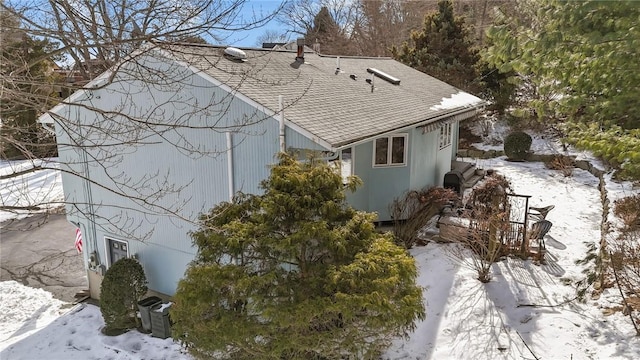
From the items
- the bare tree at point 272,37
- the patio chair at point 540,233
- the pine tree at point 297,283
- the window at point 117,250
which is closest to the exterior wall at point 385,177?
the patio chair at point 540,233

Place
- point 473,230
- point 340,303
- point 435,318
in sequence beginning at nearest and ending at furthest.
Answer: point 340,303 < point 435,318 < point 473,230

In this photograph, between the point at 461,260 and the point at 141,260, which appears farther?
the point at 141,260

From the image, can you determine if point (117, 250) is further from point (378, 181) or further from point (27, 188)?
Answer: point (378, 181)

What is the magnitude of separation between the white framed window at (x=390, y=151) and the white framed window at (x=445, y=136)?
319cm

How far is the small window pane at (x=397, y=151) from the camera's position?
1192cm

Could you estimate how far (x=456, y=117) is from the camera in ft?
46.3

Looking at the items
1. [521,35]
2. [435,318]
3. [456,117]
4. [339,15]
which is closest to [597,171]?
[456,117]

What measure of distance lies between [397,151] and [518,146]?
1143cm

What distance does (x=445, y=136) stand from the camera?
15188 millimetres

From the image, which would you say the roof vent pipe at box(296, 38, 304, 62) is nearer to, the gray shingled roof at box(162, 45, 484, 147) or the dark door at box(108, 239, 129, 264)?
the gray shingled roof at box(162, 45, 484, 147)

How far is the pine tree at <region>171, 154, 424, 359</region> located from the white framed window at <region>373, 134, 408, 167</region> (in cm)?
497

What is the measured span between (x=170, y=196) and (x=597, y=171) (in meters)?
16.5

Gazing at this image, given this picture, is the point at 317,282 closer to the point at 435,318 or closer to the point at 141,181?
the point at 435,318

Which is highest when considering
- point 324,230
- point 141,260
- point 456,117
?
point 456,117
